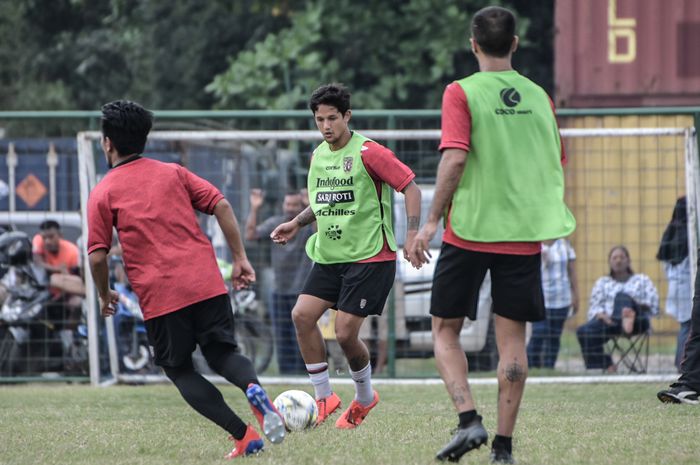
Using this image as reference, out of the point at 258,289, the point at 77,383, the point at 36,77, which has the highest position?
the point at 36,77

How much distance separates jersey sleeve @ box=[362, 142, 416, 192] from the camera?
7.61m

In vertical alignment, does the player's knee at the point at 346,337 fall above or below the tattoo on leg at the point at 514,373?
below

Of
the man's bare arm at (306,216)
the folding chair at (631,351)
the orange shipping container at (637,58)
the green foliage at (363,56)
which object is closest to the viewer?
the man's bare arm at (306,216)

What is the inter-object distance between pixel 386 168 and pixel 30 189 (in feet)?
24.3

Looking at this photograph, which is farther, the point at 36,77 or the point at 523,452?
the point at 36,77

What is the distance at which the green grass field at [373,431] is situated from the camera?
20.9 ft

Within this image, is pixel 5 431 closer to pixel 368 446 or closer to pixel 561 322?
→ pixel 368 446

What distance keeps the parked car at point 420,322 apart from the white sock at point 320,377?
3.98 metres

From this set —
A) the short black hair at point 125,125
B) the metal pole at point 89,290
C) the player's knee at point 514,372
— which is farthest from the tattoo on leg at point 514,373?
the metal pole at point 89,290

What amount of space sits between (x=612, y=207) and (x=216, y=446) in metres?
6.19

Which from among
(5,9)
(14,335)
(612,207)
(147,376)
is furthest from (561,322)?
(5,9)

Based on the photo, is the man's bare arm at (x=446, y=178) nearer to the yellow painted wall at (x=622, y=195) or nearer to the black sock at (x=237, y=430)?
the black sock at (x=237, y=430)

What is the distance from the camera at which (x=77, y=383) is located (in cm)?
1211

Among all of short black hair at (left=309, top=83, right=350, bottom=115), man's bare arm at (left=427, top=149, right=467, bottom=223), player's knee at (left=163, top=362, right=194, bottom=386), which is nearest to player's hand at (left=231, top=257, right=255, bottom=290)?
player's knee at (left=163, top=362, right=194, bottom=386)
